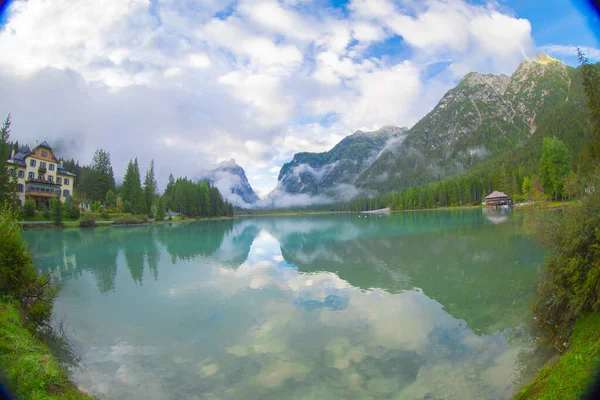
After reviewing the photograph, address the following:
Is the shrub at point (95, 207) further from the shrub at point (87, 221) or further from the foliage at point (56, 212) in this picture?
the foliage at point (56, 212)

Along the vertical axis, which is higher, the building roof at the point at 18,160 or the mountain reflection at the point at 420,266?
the building roof at the point at 18,160

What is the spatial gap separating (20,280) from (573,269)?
20098mm

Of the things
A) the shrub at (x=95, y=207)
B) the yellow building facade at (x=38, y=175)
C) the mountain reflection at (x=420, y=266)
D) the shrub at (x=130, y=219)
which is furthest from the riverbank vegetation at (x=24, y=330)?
the shrub at (x=95, y=207)

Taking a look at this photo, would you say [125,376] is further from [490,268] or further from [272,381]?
[490,268]

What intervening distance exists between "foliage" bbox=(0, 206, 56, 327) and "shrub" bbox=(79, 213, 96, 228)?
218 ft

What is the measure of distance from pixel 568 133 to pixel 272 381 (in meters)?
146

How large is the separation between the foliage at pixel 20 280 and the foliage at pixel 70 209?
2803 inches

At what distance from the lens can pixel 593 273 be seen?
8.16 meters

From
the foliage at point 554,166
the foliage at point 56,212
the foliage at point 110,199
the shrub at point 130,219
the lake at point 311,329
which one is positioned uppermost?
the foliage at point 554,166

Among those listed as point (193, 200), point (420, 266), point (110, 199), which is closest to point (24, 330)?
point (420, 266)

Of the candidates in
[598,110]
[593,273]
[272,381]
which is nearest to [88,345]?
[272,381]

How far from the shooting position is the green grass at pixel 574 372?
214 inches

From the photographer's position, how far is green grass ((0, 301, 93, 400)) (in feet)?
20.7

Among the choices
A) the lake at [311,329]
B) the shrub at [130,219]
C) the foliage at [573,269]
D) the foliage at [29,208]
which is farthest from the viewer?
the shrub at [130,219]
